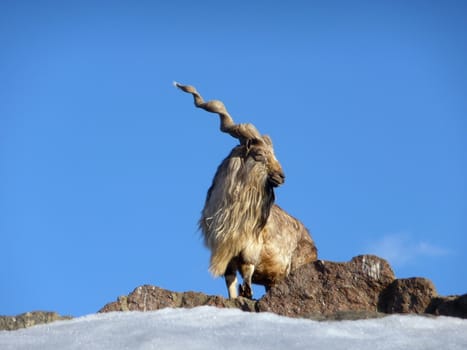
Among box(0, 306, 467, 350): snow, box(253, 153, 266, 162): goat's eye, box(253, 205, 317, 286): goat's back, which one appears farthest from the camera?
box(253, 205, 317, 286): goat's back

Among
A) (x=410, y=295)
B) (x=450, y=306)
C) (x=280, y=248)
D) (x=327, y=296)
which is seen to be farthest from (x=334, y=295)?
(x=280, y=248)

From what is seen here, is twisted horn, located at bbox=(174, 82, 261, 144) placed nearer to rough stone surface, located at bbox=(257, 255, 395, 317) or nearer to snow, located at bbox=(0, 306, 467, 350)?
rough stone surface, located at bbox=(257, 255, 395, 317)

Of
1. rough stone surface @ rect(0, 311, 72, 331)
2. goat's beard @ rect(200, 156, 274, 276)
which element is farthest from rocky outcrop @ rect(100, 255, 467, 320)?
goat's beard @ rect(200, 156, 274, 276)

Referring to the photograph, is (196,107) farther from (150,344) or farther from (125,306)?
(150,344)

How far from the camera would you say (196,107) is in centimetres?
1305

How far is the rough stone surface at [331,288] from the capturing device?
22.6 feet

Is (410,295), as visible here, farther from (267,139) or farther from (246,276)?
(267,139)

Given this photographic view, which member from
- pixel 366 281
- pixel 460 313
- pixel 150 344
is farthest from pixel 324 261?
pixel 150 344

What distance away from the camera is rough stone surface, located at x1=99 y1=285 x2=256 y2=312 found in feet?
23.3

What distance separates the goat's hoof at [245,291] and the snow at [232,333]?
5.37m

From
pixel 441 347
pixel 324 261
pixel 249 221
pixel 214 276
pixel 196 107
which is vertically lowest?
pixel 441 347

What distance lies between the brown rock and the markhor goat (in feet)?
15.5

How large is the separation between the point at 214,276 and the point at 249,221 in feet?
3.18

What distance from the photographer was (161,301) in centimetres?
720
